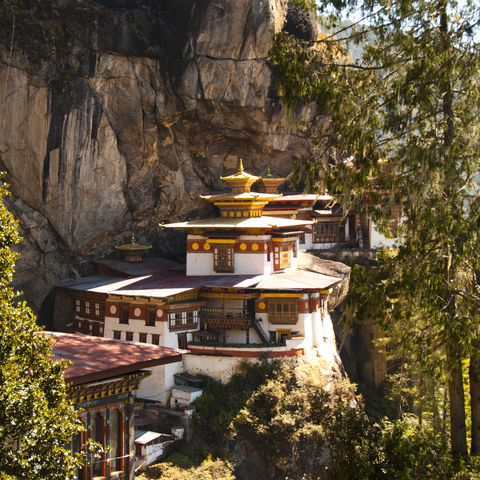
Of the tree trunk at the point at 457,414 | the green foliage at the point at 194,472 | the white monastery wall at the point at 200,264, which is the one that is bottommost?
the green foliage at the point at 194,472

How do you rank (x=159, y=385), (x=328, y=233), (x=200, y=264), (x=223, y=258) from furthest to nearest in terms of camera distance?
(x=328, y=233) → (x=200, y=264) → (x=223, y=258) → (x=159, y=385)

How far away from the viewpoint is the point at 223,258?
28.0 m

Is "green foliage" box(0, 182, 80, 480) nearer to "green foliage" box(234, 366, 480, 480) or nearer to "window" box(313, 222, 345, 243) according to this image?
"green foliage" box(234, 366, 480, 480)

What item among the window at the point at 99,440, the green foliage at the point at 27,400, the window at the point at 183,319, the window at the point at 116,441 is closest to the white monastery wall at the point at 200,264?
the window at the point at 183,319

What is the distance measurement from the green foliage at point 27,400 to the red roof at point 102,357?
1704 millimetres

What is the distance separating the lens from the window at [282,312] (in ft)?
83.1

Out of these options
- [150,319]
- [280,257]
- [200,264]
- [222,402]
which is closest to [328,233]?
[280,257]

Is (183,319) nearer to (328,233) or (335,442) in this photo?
(335,442)

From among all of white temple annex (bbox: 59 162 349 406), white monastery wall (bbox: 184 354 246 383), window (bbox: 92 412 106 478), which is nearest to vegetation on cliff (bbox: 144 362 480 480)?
white monastery wall (bbox: 184 354 246 383)

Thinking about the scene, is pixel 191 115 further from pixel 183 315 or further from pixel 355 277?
pixel 355 277

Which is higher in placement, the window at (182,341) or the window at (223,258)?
the window at (223,258)

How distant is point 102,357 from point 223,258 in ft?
51.9

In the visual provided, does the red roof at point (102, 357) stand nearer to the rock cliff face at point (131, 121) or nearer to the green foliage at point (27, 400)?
the green foliage at point (27, 400)

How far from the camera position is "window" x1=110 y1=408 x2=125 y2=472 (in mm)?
12859
